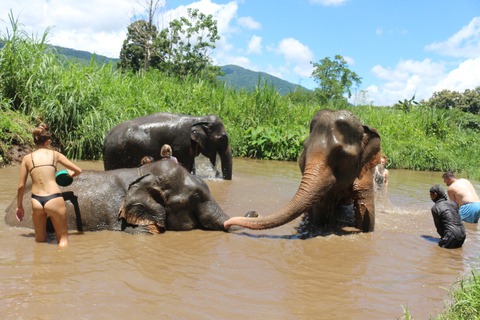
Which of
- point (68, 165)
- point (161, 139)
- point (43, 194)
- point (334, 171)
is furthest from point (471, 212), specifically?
point (43, 194)

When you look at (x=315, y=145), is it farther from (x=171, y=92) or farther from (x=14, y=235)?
Result: (x=171, y=92)

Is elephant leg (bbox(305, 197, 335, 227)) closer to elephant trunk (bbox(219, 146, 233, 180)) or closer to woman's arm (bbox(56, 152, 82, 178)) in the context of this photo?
woman's arm (bbox(56, 152, 82, 178))

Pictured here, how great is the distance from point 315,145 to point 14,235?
11.1 feet

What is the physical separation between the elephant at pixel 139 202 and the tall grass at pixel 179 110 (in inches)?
214

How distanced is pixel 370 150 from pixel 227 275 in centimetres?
257

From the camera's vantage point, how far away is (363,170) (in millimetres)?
5230

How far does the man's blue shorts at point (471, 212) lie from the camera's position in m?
6.49

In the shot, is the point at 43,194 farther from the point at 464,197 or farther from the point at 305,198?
the point at 464,197

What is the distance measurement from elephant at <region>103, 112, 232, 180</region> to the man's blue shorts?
172 inches

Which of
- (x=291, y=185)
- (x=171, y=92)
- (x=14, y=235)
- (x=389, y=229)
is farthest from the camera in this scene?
(x=171, y=92)

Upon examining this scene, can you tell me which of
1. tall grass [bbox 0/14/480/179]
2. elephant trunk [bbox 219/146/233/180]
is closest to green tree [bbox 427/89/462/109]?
tall grass [bbox 0/14/480/179]

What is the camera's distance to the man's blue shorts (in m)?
6.49

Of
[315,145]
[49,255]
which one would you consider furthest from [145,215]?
[315,145]

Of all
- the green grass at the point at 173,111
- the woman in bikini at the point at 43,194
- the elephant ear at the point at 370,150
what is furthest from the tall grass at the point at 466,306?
the woman in bikini at the point at 43,194
